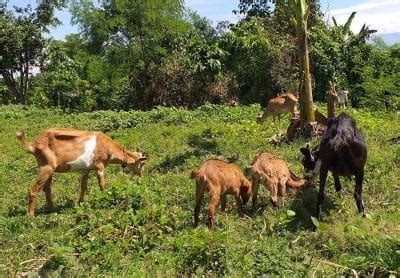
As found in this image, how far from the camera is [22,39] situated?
2864cm

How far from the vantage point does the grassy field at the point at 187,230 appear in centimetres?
564

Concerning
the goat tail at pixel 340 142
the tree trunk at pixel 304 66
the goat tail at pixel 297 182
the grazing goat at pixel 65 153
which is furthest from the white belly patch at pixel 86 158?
the tree trunk at pixel 304 66

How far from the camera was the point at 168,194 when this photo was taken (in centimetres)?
870

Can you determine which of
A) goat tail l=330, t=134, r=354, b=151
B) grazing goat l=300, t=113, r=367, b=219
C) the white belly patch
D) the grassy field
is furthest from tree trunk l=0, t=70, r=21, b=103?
goat tail l=330, t=134, r=354, b=151

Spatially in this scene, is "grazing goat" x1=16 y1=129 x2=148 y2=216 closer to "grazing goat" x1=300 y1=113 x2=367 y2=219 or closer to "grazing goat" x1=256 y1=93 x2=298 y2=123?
"grazing goat" x1=300 y1=113 x2=367 y2=219

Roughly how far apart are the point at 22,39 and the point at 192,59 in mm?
11354

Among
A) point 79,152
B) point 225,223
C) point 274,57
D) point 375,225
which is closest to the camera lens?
point 375,225

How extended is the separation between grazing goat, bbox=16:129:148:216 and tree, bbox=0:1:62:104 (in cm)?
2144

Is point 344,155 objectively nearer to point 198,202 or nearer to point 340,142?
point 340,142

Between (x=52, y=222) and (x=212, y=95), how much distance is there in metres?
16.3

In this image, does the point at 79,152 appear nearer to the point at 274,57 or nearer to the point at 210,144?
the point at 210,144

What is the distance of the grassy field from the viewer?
18.5ft

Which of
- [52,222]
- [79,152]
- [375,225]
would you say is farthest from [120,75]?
[375,225]

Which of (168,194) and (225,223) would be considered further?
(168,194)
